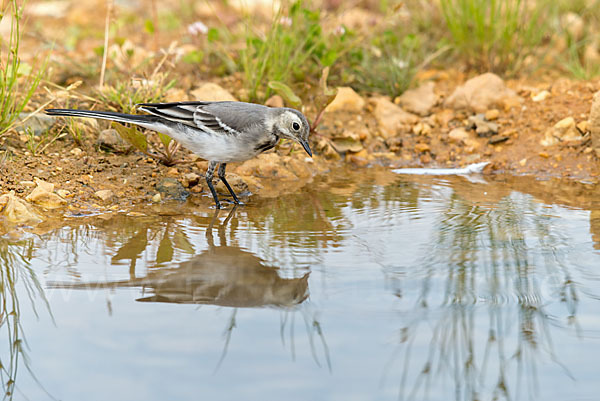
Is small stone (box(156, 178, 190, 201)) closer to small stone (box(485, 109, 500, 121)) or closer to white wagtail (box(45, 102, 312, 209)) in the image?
white wagtail (box(45, 102, 312, 209))

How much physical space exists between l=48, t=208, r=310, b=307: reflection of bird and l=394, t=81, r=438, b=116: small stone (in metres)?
3.80

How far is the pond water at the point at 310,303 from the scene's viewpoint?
2.77m

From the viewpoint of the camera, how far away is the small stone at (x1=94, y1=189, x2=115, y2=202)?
533cm

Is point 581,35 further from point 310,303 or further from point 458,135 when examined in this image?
point 310,303

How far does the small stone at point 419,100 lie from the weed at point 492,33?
28.5 inches

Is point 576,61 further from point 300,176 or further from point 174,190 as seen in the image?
point 174,190

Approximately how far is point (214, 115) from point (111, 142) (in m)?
1.12

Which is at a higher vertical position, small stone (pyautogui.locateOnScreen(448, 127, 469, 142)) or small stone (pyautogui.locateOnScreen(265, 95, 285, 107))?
small stone (pyautogui.locateOnScreen(265, 95, 285, 107))

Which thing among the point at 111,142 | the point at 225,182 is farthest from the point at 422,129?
the point at 111,142

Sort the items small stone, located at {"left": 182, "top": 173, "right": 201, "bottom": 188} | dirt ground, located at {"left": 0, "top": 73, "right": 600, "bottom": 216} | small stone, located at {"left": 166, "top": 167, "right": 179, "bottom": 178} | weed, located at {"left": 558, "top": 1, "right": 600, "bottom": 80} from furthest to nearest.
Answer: weed, located at {"left": 558, "top": 1, "right": 600, "bottom": 80}, small stone, located at {"left": 166, "top": 167, "right": 179, "bottom": 178}, small stone, located at {"left": 182, "top": 173, "right": 201, "bottom": 188}, dirt ground, located at {"left": 0, "top": 73, "right": 600, "bottom": 216}

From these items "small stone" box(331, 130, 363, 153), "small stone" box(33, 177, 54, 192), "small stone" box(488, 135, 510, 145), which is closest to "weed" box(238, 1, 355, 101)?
"small stone" box(331, 130, 363, 153)

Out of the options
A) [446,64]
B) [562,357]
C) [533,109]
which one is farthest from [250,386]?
[446,64]

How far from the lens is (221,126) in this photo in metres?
5.39

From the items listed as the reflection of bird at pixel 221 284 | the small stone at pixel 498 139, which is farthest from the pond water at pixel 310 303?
the small stone at pixel 498 139
